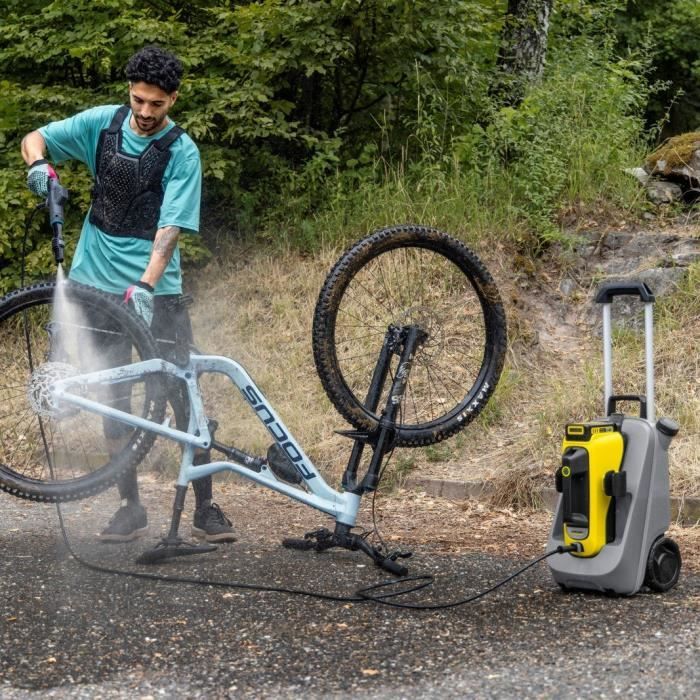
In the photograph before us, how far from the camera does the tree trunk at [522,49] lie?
31.7 feet

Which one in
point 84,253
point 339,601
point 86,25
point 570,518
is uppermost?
point 86,25

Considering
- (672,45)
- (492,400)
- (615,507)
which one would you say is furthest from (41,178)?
(672,45)

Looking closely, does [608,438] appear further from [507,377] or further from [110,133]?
[507,377]

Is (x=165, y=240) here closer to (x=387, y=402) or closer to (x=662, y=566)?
(x=387, y=402)

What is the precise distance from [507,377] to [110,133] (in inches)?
142

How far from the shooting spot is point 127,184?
489 centimetres

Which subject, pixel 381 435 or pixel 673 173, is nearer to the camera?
pixel 381 435

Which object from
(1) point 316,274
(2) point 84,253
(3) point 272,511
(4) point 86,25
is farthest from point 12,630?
(4) point 86,25

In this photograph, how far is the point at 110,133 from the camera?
4887mm

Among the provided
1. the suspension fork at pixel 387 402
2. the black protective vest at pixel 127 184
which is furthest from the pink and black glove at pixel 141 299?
the suspension fork at pixel 387 402

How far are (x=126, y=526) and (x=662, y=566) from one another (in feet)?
8.34

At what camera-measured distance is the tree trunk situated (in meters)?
9.66

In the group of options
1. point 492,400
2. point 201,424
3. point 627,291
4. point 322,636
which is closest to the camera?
A: point 322,636

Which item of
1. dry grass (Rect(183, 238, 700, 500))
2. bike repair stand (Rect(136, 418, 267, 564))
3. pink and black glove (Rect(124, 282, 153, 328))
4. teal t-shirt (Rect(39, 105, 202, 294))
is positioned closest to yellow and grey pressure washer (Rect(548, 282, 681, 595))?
bike repair stand (Rect(136, 418, 267, 564))
